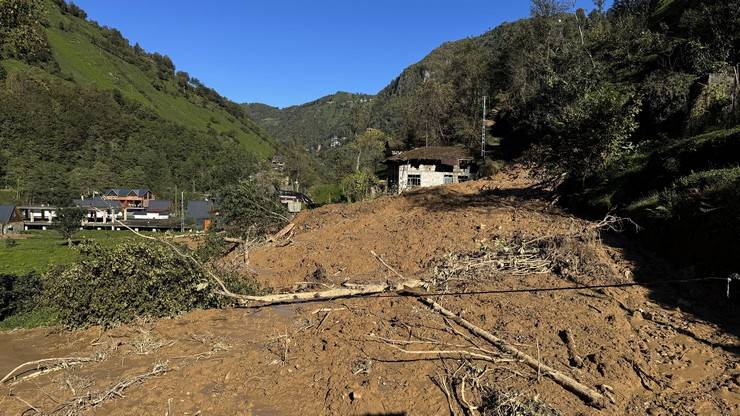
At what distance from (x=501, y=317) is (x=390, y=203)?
10.1 metres

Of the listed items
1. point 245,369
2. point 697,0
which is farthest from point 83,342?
point 697,0

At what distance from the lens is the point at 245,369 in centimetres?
535

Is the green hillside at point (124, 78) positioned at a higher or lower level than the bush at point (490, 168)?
higher

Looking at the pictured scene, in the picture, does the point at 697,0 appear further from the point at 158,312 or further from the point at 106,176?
the point at 106,176

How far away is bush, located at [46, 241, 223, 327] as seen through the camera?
24.4ft

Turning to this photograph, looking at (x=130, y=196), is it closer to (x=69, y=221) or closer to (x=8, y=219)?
(x=8, y=219)

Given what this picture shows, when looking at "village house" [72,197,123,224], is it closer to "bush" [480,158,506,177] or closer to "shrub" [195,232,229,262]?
"bush" [480,158,506,177]

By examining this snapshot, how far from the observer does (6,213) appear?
59.4m

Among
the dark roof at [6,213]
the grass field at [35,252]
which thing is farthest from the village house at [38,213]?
the grass field at [35,252]

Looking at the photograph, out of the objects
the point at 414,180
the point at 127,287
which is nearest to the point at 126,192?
the point at 414,180

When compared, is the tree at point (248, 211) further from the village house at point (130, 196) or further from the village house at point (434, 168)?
the village house at point (130, 196)

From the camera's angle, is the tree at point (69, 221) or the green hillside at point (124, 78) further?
the green hillside at point (124, 78)

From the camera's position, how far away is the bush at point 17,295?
49.0 feet

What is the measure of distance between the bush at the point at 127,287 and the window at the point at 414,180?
23383 millimetres
